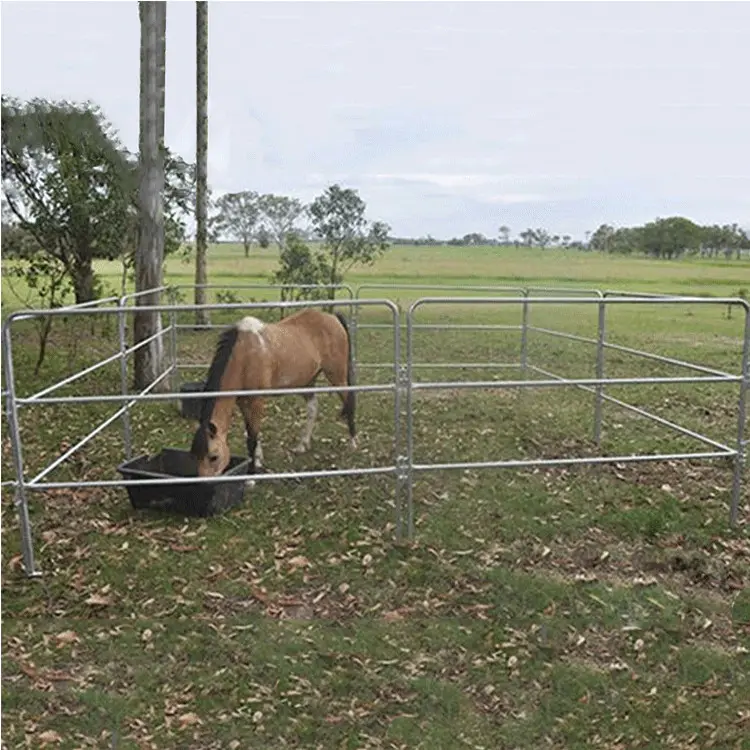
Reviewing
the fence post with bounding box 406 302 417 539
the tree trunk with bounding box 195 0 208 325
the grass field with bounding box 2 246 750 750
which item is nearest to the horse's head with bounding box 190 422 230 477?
the grass field with bounding box 2 246 750 750

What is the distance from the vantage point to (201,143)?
11.2m

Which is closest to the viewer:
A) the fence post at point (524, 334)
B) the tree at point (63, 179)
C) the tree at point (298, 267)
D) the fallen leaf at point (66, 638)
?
the fallen leaf at point (66, 638)

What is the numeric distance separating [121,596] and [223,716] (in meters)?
0.99

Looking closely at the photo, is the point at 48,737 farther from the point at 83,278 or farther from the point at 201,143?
the point at 201,143

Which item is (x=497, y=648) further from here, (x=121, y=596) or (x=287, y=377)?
(x=287, y=377)

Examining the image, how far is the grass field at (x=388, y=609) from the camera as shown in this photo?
2574 millimetres

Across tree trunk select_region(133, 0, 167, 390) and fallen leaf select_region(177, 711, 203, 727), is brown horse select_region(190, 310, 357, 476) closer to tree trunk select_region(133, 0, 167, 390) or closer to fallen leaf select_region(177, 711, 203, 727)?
fallen leaf select_region(177, 711, 203, 727)

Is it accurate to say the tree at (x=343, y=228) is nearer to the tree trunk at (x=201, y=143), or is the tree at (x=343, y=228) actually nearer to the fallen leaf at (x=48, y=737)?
the tree trunk at (x=201, y=143)

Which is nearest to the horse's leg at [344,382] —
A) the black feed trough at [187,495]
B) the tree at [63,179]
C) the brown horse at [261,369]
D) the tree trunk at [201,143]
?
the brown horse at [261,369]

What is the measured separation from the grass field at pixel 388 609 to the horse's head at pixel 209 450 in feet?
0.91

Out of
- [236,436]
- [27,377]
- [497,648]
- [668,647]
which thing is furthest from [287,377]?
[27,377]

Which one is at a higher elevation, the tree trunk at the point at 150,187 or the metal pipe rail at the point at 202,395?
the tree trunk at the point at 150,187

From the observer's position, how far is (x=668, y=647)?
3041 mm

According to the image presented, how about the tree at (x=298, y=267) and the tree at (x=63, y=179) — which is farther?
the tree at (x=298, y=267)
